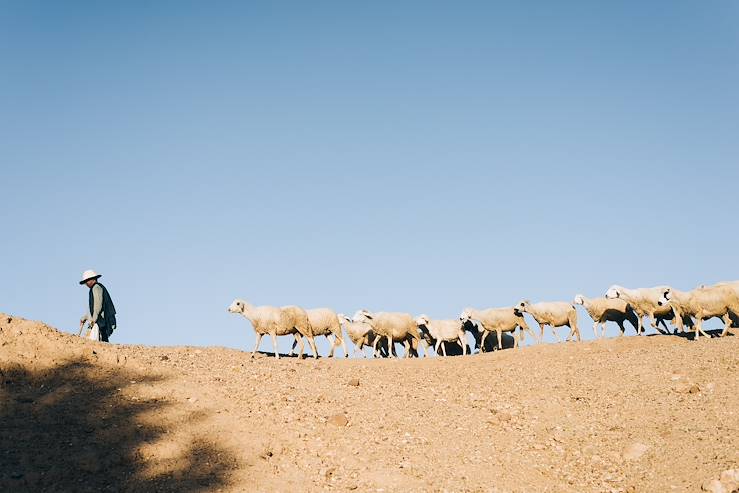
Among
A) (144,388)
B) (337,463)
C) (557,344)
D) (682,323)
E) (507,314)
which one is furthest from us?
(507,314)

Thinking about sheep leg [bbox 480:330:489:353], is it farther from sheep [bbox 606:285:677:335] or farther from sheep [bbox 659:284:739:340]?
sheep [bbox 659:284:739:340]

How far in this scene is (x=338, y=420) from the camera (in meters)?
14.8

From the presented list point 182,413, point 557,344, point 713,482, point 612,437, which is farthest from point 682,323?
point 182,413

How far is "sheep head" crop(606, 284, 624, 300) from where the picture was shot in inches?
1146

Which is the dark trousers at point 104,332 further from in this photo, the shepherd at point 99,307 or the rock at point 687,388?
the rock at point 687,388

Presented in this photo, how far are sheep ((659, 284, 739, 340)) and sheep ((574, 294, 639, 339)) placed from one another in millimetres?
3152

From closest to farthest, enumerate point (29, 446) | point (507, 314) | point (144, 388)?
point (29, 446) → point (144, 388) → point (507, 314)

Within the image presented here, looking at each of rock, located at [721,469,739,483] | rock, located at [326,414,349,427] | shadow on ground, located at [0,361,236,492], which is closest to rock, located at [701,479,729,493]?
rock, located at [721,469,739,483]

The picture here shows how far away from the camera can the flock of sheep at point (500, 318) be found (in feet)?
80.8

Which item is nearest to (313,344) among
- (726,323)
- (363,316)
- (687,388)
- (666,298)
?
(363,316)

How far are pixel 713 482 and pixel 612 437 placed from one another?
302 cm

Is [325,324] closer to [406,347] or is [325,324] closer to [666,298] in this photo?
[406,347]

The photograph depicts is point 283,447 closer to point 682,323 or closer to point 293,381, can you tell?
point 293,381

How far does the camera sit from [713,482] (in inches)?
484
